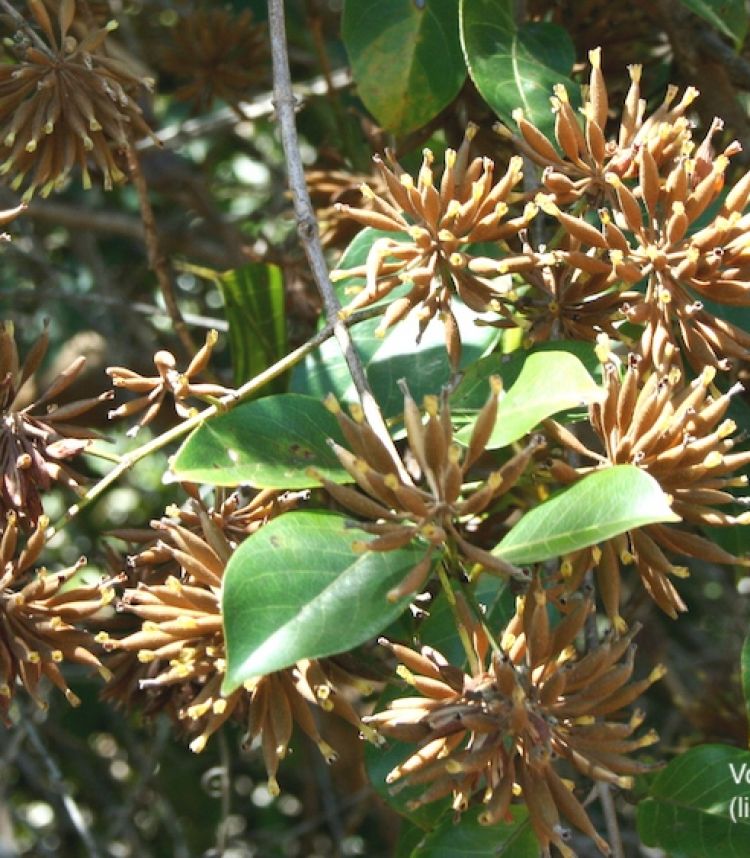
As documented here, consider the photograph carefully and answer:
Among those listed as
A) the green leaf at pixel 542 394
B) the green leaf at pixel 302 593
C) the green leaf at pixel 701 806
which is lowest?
the green leaf at pixel 701 806

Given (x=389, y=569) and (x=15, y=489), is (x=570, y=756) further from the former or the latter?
(x=15, y=489)

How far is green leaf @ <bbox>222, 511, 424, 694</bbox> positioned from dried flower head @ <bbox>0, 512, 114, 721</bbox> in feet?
0.76

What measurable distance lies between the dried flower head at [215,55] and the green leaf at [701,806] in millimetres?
1224

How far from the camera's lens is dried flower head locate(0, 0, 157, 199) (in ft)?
4.09

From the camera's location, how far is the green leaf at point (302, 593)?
823 millimetres

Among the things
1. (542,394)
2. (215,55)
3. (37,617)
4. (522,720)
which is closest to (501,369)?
(542,394)

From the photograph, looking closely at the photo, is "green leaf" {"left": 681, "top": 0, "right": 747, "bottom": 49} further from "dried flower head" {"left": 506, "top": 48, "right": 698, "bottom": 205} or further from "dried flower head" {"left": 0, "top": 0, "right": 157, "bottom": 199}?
"dried flower head" {"left": 0, "top": 0, "right": 157, "bottom": 199}

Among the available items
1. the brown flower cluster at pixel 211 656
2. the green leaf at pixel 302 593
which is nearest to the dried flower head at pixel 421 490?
the green leaf at pixel 302 593

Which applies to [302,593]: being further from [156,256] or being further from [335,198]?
[335,198]

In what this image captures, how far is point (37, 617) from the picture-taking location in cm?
106

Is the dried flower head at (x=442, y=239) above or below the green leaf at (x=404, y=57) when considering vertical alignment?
below

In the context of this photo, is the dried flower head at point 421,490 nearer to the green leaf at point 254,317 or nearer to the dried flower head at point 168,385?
the dried flower head at point 168,385

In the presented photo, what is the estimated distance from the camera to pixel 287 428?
3.40 ft

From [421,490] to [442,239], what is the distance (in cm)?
26
